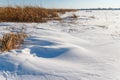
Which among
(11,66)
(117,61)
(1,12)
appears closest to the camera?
(11,66)

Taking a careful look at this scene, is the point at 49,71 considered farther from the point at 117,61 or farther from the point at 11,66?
the point at 117,61

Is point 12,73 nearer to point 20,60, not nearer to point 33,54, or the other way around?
point 20,60

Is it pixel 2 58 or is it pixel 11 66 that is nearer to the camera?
pixel 11 66

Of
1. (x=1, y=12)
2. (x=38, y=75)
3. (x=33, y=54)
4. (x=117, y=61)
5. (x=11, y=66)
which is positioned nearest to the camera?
(x=38, y=75)

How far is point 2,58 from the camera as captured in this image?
7.16 feet

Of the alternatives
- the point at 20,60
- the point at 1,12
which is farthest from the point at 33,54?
the point at 1,12

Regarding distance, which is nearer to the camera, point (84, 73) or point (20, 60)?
point (84, 73)

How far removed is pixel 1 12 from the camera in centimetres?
682

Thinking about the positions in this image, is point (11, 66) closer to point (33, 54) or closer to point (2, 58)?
Result: point (2, 58)

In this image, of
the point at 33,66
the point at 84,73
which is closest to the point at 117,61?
the point at 84,73

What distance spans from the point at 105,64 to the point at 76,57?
1.12 feet

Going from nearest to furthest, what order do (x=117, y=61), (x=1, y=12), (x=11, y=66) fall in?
1. (x=11, y=66)
2. (x=117, y=61)
3. (x=1, y=12)

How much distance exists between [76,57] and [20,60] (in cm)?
62

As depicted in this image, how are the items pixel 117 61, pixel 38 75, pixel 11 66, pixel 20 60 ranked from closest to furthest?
1. pixel 38 75
2. pixel 11 66
3. pixel 20 60
4. pixel 117 61
